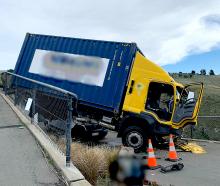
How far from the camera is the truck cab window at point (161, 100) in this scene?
14062 millimetres

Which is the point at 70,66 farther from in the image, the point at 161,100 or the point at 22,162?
the point at 22,162

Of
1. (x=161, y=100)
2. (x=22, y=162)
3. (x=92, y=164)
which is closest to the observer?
(x=22, y=162)

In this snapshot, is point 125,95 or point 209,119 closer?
point 125,95

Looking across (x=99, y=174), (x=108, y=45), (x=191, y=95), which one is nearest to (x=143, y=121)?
(x=191, y=95)

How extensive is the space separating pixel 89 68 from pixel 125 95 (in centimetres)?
167

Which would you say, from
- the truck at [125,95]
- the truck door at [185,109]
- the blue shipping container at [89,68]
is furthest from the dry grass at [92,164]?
the truck door at [185,109]

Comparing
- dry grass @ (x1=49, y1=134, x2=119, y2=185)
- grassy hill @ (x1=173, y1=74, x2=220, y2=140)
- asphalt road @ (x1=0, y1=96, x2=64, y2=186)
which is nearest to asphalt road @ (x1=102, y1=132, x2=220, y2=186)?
dry grass @ (x1=49, y1=134, x2=119, y2=185)

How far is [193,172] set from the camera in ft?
33.7

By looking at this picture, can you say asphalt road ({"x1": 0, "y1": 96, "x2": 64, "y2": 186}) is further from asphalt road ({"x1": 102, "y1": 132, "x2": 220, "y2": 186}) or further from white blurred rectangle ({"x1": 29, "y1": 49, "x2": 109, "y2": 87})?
white blurred rectangle ({"x1": 29, "y1": 49, "x2": 109, "y2": 87})

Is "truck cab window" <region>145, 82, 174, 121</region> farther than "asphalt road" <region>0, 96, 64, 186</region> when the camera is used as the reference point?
Yes

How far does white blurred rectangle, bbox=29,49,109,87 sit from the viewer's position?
14102mm

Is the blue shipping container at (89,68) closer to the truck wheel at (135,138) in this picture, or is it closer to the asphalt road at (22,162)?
the truck wheel at (135,138)

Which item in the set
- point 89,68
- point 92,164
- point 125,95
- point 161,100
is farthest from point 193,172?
point 89,68

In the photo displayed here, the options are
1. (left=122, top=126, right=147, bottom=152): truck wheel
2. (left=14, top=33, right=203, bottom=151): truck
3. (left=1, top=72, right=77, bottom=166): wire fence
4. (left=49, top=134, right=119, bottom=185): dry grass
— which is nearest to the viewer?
(left=1, top=72, right=77, bottom=166): wire fence
